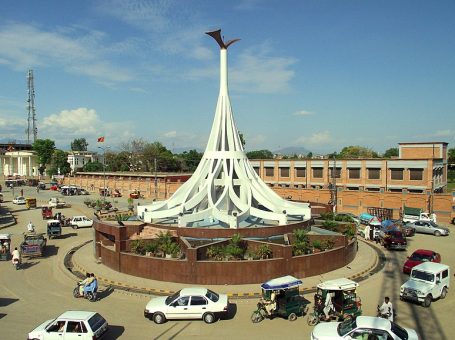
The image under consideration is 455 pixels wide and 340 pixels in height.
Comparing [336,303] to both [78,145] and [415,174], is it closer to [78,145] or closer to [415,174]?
[415,174]

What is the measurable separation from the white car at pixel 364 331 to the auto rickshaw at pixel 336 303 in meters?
2.12

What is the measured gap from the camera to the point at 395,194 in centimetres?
4544

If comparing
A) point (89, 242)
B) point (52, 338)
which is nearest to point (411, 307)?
point (52, 338)

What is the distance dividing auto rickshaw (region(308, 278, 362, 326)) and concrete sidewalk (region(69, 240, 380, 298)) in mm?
3710

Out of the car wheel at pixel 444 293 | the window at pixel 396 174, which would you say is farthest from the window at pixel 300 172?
the car wheel at pixel 444 293

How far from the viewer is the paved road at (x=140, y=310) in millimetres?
15773

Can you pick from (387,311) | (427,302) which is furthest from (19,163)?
(387,311)

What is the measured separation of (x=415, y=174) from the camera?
1982 inches

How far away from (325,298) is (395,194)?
32.2 metres

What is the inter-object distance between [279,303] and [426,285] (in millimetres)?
7375

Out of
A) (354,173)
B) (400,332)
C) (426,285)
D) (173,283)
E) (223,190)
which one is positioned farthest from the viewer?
(354,173)

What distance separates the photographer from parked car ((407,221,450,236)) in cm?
3598

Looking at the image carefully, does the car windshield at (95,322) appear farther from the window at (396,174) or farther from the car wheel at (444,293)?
the window at (396,174)

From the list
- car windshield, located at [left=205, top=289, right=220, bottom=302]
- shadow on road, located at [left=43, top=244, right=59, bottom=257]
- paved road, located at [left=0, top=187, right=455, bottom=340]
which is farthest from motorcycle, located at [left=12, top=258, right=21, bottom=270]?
car windshield, located at [left=205, top=289, right=220, bottom=302]
